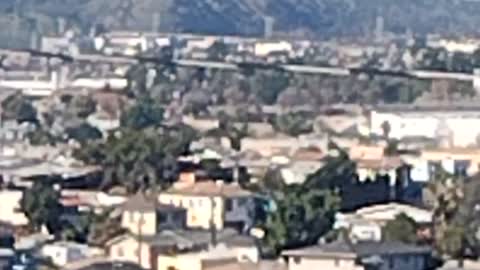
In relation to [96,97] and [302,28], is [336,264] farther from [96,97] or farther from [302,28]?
[302,28]

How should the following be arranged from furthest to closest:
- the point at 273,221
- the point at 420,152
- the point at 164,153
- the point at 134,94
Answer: the point at 134,94 → the point at 420,152 → the point at 164,153 → the point at 273,221

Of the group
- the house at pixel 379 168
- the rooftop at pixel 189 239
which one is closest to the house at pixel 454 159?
the house at pixel 379 168

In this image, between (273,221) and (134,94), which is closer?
(273,221)

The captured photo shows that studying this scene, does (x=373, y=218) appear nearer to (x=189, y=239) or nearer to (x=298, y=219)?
(x=298, y=219)

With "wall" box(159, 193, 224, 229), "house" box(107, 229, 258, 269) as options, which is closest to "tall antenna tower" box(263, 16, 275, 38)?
"wall" box(159, 193, 224, 229)

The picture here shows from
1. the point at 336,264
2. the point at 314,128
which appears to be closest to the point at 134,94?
the point at 314,128

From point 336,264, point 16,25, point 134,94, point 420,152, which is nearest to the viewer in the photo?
point 336,264
